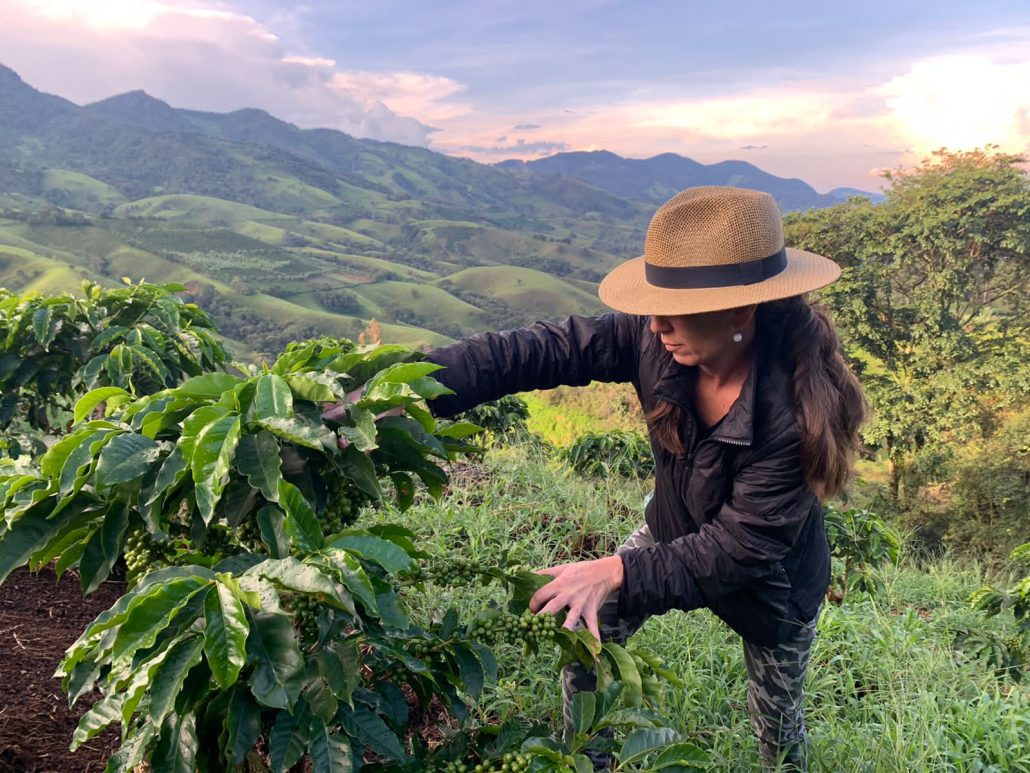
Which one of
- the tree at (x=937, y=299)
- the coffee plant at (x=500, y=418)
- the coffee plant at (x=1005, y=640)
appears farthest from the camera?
the tree at (x=937, y=299)

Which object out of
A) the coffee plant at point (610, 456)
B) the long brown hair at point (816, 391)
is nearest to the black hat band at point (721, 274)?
the long brown hair at point (816, 391)

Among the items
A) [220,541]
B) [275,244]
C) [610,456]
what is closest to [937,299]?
[610,456]

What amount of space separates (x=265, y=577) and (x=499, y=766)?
734mm

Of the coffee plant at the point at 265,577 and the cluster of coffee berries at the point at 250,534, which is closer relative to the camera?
the coffee plant at the point at 265,577

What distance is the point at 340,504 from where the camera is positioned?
149 cm

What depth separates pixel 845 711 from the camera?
2916mm

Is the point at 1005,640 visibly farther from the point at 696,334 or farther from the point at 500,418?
the point at 500,418

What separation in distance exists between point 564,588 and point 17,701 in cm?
191

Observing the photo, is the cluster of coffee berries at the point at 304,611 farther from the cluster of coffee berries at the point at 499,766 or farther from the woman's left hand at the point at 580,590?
the woman's left hand at the point at 580,590

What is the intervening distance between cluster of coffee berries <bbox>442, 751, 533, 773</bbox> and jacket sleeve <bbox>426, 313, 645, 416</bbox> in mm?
859

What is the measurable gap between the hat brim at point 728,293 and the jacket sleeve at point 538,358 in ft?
0.89

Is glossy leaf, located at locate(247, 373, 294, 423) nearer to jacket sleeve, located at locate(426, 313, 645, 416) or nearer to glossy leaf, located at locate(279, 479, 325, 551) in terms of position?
glossy leaf, located at locate(279, 479, 325, 551)

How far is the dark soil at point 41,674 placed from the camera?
214 centimetres

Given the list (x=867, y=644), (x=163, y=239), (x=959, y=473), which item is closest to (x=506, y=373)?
(x=867, y=644)
